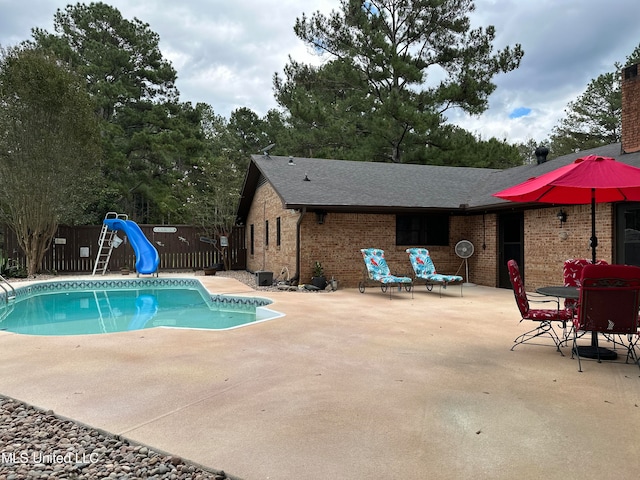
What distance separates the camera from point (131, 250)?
17109 mm

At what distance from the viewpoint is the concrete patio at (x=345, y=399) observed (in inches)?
98.0

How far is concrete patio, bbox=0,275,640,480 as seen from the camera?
2488 mm

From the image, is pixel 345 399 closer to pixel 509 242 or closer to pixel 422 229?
pixel 509 242

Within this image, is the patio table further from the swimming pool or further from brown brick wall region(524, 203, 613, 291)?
brown brick wall region(524, 203, 613, 291)

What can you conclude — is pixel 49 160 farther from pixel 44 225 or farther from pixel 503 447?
pixel 503 447

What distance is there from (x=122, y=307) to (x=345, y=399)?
8036mm

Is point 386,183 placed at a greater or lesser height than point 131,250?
greater

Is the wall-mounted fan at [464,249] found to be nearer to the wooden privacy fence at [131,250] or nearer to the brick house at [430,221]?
the brick house at [430,221]

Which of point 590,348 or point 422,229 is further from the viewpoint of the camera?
Answer: point 422,229

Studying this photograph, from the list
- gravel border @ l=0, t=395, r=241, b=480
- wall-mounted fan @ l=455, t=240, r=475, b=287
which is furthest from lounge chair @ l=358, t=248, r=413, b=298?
gravel border @ l=0, t=395, r=241, b=480

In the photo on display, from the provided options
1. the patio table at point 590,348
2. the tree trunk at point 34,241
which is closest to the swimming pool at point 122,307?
the tree trunk at point 34,241

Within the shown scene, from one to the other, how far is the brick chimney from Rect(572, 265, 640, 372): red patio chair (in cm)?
719

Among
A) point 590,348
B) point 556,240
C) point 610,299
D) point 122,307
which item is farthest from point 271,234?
point 610,299

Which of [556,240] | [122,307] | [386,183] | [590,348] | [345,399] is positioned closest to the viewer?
[345,399]
